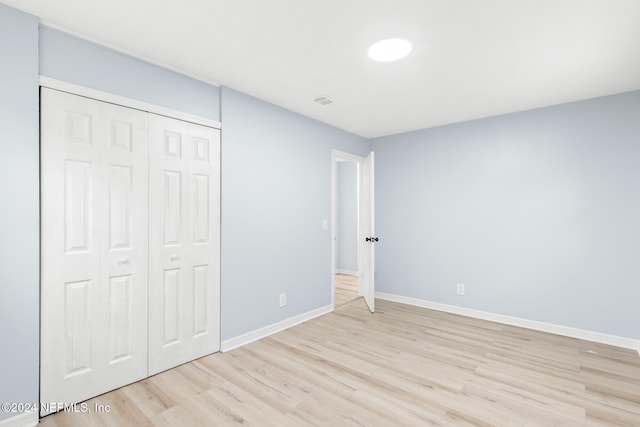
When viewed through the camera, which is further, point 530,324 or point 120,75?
point 530,324

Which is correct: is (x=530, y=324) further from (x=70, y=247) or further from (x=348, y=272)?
(x=70, y=247)

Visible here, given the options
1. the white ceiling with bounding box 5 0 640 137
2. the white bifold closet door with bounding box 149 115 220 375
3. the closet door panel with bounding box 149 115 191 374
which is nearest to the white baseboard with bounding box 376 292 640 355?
the white ceiling with bounding box 5 0 640 137

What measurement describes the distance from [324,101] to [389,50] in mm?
1157

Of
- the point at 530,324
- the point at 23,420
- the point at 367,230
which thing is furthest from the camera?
the point at 367,230

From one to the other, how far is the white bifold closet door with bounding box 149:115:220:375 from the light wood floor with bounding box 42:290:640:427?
0.24 metres

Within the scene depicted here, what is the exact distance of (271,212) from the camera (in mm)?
3348

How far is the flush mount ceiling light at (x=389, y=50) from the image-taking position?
2143mm

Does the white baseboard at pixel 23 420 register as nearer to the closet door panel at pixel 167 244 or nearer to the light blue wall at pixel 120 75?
the closet door panel at pixel 167 244

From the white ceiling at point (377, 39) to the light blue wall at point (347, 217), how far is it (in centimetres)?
347

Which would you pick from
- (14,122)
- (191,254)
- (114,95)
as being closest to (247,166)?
(191,254)

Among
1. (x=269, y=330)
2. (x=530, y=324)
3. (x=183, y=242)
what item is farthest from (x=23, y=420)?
(x=530, y=324)

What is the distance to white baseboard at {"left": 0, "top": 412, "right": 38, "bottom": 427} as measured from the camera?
1759 millimetres

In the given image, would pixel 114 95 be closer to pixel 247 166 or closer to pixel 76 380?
pixel 247 166

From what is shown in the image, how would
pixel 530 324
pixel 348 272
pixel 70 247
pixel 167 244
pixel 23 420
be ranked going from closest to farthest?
pixel 23 420 < pixel 70 247 < pixel 167 244 < pixel 530 324 < pixel 348 272
